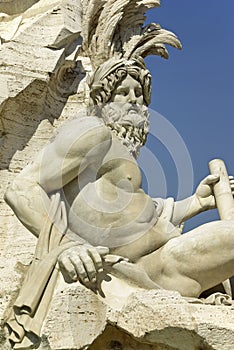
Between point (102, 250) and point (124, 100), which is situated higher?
point (124, 100)

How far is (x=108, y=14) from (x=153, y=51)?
1.93 ft

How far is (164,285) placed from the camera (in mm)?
3121

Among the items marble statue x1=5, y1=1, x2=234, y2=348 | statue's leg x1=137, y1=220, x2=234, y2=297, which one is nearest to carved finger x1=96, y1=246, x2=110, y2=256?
marble statue x1=5, y1=1, x2=234, y2=348

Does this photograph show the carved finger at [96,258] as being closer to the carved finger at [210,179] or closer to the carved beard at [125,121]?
the carved beard at [125,121]

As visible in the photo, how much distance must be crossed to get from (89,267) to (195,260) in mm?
662

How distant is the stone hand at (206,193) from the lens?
3.74 metres

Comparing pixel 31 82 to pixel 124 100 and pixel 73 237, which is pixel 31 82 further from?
pixel 73 237

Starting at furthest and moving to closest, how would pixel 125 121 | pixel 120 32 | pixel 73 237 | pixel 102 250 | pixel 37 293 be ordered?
pixel 120 32 < pixel 125 121 < pixel 73 237 < pixel 102 250 < pixel 37 293

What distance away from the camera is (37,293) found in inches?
108

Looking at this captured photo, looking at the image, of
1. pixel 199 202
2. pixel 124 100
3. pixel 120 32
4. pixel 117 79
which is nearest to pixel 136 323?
pixel 199 202

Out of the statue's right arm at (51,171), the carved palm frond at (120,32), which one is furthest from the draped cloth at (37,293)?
the carved palm frond at (120,32)

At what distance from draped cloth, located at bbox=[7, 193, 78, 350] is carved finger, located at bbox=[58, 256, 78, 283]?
69 mm

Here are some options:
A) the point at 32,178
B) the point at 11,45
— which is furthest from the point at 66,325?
the point at 11,45

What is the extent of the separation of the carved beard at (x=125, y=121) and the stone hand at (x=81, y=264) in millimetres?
926
